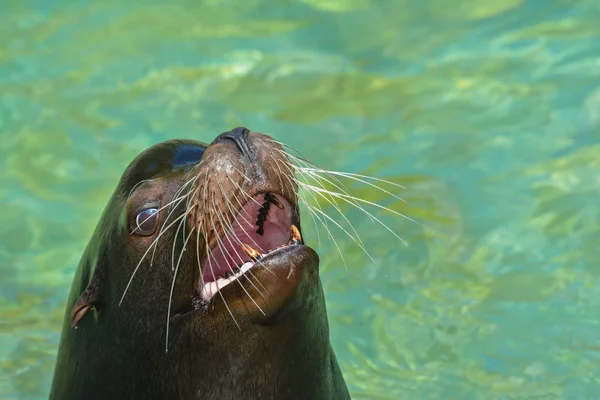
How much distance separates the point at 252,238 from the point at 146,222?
0.43 metres

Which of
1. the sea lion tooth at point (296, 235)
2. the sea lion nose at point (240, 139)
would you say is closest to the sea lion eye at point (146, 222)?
the sea lion nose at point (240, 139)

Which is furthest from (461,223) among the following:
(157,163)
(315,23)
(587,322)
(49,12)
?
(49,12)

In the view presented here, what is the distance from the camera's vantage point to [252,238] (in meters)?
3.56

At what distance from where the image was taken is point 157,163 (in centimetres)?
389

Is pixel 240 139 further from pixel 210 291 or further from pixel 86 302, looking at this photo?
pixel 86 302

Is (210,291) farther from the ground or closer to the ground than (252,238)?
closer to the ground

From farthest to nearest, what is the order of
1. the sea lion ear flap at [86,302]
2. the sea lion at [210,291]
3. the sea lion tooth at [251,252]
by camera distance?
the sea lion ear flap at [86,302]
the sea lion tooth at [251,252]
the sea lion at [210,291]

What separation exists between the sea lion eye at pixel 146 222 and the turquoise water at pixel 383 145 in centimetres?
314

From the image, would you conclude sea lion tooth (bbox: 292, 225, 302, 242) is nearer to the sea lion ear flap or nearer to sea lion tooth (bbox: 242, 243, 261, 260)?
sea lion tooth (bbox: 242, 243, 261, 260)

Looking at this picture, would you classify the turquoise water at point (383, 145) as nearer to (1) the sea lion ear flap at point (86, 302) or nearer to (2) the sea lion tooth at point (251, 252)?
(1) the sea lion ear flap at point (86, 302)

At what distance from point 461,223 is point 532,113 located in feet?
4.31

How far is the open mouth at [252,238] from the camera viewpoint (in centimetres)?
347

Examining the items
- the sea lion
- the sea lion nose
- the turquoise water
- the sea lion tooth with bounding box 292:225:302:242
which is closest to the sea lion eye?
the sea lion

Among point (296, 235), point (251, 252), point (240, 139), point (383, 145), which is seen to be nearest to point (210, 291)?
point (251, 252)
